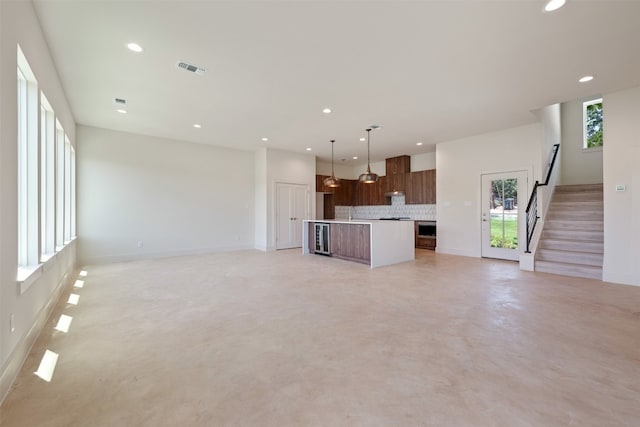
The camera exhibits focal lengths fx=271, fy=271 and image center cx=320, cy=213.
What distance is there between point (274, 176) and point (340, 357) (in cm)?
647

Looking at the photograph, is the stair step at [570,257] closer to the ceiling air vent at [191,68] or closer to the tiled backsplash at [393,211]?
the tiled backsplash at [393,211]

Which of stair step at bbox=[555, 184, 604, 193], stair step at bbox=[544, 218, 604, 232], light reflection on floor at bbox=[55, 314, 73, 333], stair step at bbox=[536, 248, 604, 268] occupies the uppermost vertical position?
stair step at bbox=[555, 184, 604, 193]

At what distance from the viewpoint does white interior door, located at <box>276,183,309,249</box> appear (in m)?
8.20

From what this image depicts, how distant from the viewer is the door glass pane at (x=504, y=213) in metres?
6.29

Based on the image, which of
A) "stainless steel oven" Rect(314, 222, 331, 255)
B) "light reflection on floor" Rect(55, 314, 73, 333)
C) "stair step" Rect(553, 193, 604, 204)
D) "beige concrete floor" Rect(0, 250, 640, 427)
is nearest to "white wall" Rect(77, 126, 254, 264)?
"stainless steel oven" Rect(314, 222, 331, 255)

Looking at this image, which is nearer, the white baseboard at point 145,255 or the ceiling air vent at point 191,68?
the ceiling air vent at point 191,68

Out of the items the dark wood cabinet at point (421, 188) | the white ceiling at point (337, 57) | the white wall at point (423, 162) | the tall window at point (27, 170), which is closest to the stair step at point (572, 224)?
the white ceiling at point (337, 57)

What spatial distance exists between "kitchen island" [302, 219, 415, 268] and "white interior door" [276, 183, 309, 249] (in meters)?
1.78

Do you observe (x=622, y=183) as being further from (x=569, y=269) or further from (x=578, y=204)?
(x=578, y=204)

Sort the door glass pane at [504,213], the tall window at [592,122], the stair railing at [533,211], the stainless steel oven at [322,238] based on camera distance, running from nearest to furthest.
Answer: the stair railing at [533,211]
the door glass pane at [504,213]
the stainless steel oven at [322,238]
the tall window at [592,122]

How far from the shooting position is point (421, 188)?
840 centimetres

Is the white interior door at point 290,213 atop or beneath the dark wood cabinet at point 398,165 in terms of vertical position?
beneath

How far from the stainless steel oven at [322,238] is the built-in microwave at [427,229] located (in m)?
3.21

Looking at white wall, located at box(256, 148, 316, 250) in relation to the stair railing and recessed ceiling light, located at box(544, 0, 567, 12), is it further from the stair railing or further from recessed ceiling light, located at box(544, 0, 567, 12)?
recessed ceiling light, located at box(544, 0, 567, 12)
